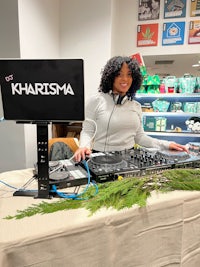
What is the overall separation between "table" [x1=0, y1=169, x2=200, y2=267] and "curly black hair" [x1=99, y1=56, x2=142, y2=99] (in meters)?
0.90

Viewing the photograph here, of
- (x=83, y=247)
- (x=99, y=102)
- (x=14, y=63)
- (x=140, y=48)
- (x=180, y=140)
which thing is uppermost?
(x=140, y=48)

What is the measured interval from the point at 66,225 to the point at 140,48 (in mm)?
3447

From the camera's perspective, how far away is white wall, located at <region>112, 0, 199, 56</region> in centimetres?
332

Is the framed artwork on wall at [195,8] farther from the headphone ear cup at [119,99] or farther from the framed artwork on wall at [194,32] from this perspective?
the headphone ear cup at [119,99]

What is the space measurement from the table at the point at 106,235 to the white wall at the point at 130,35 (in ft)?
9.72

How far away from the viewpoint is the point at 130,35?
3.55 m

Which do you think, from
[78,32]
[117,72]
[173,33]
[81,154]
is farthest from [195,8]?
[81,154]

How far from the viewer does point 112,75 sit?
148 centimetres

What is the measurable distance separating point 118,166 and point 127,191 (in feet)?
0.53

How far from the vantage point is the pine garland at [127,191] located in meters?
0.72

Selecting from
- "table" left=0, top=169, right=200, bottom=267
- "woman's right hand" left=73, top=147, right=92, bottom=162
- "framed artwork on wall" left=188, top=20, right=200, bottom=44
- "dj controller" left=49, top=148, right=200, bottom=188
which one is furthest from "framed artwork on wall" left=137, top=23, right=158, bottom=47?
"table" left=0, top=169, right=200, bottom=267

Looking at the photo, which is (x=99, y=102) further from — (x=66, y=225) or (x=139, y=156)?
(x=66, y=225)

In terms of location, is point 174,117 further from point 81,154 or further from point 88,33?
point 81,154

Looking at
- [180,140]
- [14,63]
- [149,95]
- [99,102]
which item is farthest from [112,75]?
[180,140]
